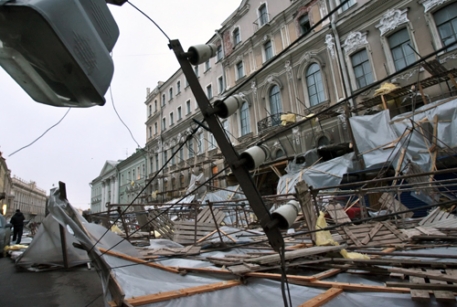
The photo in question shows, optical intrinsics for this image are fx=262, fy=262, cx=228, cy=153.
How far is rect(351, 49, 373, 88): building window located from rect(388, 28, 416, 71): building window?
4.14 ft

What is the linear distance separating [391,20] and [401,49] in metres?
1.76

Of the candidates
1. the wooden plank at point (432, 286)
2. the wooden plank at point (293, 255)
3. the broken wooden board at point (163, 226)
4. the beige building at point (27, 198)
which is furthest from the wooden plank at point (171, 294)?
the beige building at point (27, 198)

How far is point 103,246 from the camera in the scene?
12.4 ft

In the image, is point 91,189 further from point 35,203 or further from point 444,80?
point 444,80

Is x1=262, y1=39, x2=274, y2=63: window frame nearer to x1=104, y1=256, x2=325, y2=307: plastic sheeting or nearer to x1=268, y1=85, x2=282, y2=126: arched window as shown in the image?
x1=268, y1=85, x2=282, y2=126: arched window

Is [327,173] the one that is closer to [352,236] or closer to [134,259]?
[352,236]

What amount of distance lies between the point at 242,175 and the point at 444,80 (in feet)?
44.2

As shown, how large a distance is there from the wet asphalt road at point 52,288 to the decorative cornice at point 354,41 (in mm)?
16269

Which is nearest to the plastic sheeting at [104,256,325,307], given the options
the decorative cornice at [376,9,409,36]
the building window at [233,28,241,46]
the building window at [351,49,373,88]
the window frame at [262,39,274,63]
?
the building window at [351,49,373,88]

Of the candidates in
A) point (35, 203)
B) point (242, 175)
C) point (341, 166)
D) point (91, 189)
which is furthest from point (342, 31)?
point (35, 203)

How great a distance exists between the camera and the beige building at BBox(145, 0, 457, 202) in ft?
40.1

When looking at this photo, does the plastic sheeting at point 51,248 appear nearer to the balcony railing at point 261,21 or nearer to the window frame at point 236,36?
the balcony railing at point 261,21

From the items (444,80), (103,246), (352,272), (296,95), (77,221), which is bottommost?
(352,272)

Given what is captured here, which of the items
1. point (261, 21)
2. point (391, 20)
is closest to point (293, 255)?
point (391, 20)
